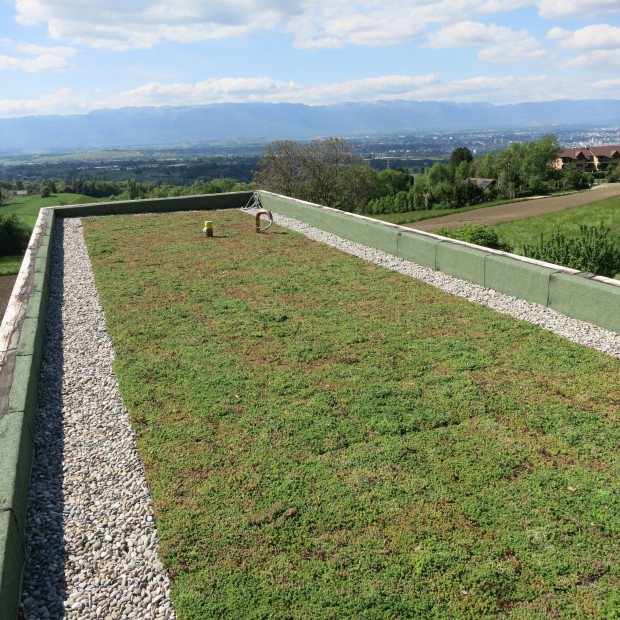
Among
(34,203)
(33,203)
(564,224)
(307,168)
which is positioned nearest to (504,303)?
(564,224)

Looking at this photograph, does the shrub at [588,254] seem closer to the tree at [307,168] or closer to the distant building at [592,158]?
the tree at [307,168]

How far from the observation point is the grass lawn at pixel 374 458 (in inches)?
127

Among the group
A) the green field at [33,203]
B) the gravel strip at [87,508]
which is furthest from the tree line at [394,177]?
the gravel strip at [87,508]

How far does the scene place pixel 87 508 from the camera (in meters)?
3.99

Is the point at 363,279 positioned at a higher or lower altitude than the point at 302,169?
lower

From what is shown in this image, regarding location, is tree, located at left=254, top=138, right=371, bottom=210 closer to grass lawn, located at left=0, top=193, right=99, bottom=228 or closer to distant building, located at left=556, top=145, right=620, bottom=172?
grass lawn, located at left=0, top=193, right=99, bottom=228

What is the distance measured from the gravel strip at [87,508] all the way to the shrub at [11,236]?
41448 millimetres

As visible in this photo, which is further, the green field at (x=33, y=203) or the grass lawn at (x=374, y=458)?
the green field at (x=33, y=203)

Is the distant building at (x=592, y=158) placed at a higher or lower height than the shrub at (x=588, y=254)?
higher

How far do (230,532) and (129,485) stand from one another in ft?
3.47

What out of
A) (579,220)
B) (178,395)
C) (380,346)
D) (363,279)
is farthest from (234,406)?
(579,220)

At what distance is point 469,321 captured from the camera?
7.69m

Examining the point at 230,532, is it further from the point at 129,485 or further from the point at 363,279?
the point at 363,279

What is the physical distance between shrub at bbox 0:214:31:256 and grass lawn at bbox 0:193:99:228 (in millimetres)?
20695
